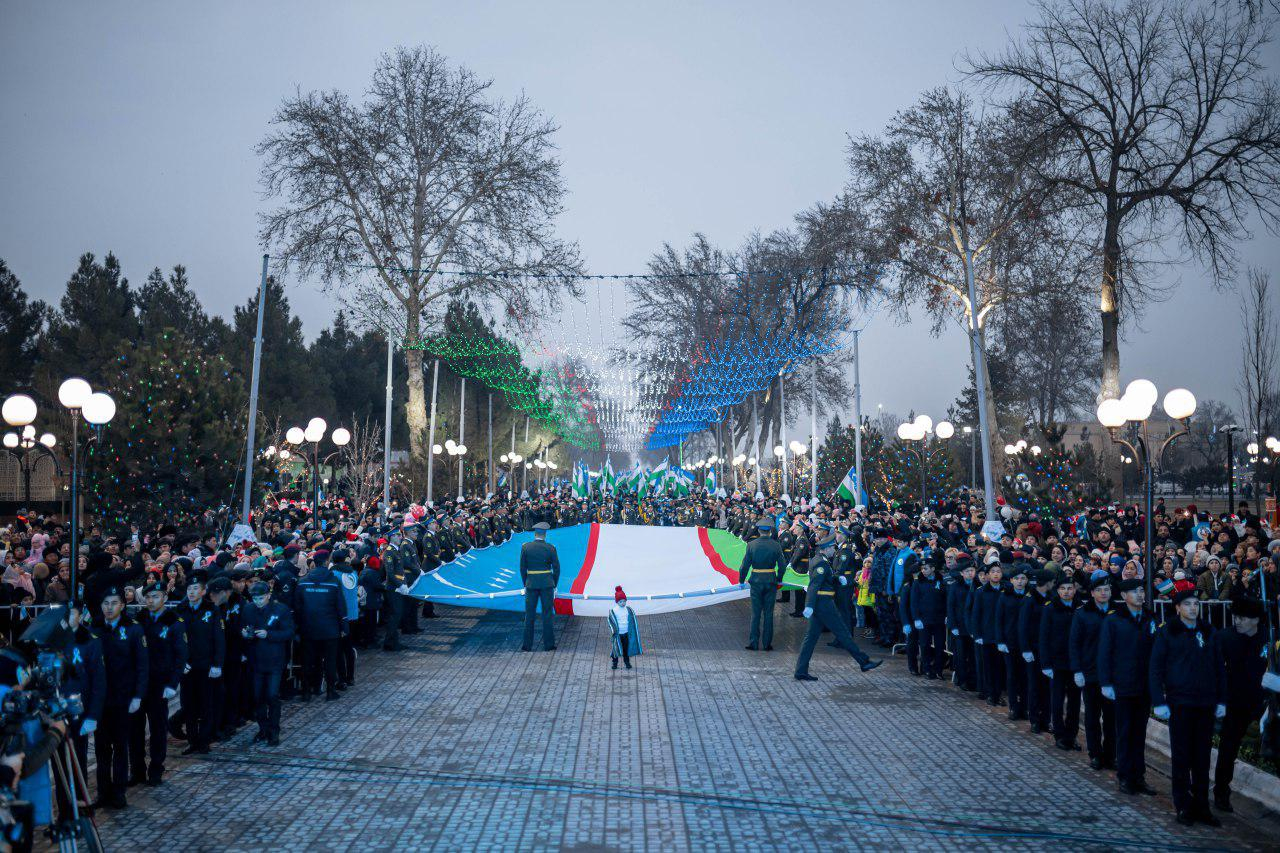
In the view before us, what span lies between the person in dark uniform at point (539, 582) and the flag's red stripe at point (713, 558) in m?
3.65

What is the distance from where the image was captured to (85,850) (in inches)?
282

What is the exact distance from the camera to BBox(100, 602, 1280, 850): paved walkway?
7.74 metres

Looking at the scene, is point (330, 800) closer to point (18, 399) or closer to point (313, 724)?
point (313, 724)

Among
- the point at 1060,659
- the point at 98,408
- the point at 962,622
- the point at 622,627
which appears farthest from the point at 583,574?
the point at 1060,659

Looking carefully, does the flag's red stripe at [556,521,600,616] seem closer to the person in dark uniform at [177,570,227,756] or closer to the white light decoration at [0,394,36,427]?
the person in dark uniform at [177,570,227,756]

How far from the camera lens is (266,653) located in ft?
33.8

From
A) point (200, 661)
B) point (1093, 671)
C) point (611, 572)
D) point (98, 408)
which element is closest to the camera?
point (1093, 671)

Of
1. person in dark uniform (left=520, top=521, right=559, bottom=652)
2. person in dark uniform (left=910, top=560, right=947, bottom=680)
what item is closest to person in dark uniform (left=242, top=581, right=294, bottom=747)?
person in dark uniform (left=520, top=521, right=559, bottom=652)

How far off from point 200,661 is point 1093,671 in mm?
7958

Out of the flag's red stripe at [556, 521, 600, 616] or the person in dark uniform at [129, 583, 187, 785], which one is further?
the flag's red stripe at [556, 521, 600, 616]

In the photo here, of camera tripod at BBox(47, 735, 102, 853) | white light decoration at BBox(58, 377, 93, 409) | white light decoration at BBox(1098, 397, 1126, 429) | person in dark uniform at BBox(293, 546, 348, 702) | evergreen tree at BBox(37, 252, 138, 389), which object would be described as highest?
evergreen tree at BBox(37, 252, 138, 389)

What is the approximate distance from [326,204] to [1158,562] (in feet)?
97.8

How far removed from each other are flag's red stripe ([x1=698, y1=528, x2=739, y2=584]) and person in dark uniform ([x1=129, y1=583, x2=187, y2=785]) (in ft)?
36.1

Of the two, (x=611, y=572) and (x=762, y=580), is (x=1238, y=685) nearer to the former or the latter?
(x=762, y=580)
